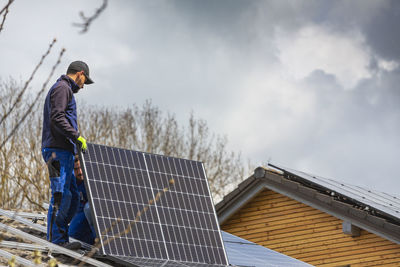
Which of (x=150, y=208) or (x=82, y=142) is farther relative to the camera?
(x=150, y=208)

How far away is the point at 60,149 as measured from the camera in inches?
356

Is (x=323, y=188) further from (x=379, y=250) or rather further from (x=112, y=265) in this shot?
(x=112, y=265)

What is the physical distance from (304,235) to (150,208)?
10.4 metres

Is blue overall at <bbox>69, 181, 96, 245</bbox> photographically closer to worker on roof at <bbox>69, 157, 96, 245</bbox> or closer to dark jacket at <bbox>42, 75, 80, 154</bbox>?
worker on roof at <bbox>69, 157, 96, 245</bbox>

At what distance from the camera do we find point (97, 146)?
32.7ft

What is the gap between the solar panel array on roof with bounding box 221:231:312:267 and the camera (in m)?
10.9

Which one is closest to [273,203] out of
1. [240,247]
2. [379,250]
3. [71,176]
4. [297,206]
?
[297,206]

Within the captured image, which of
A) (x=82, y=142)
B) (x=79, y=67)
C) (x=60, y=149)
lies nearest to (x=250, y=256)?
(x=82, y=142)

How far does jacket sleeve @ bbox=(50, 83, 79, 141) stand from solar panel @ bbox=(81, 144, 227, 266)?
626mm

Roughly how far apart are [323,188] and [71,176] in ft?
36.6

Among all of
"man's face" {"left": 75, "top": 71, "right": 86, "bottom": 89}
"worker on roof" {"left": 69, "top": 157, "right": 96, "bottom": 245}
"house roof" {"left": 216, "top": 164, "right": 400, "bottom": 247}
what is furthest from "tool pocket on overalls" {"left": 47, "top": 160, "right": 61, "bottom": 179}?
"house roof" {"left": 216, "top": 164, "right": 400, "bottom": 247}

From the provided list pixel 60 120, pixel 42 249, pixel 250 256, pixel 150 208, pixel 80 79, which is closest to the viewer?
pixel 42 249

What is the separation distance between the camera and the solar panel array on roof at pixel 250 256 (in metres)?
10.9

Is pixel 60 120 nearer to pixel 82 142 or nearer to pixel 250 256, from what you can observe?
pixel 82 142
